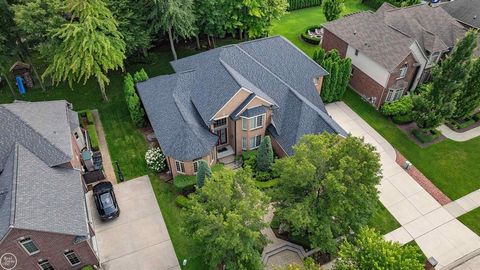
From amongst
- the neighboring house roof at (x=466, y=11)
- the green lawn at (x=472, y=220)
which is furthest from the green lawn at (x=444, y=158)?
the neighboring house roof at (x=466, y=11)

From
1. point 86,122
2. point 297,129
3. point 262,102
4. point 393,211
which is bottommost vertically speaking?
point 393,211

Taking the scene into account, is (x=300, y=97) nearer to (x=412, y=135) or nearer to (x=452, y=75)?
(x=412, y=135)

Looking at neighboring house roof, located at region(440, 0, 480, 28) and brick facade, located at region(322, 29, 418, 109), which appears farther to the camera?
neighboring house roof, located at region(440, 0, 480, 28)

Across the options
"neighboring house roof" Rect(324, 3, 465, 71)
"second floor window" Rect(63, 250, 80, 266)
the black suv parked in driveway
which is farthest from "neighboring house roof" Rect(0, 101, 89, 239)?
"neighboring house roof" Rect(324, 3, 465, 71)

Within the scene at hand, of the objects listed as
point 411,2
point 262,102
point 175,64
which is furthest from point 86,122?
point 411,2

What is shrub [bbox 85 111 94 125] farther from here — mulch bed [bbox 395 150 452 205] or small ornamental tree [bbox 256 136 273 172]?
mulch bed [bbox 395 150 452 205]

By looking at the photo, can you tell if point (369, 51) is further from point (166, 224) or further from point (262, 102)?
point (166, 224)

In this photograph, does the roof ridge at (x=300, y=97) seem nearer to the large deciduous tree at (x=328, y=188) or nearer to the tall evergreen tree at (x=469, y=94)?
the large deciduous tree at (x=328, y=188)
